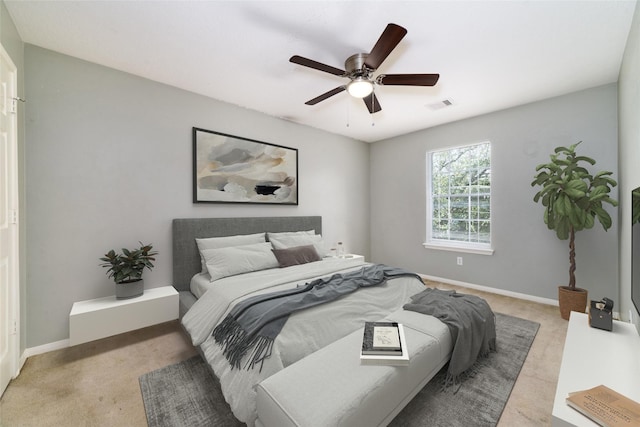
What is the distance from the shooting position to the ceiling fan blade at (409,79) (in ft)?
6.81

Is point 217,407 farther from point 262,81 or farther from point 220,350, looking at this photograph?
point 262,81

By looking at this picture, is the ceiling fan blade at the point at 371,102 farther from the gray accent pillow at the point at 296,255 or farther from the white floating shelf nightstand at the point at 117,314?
the white floating shelf nightstand at the point at 117,314

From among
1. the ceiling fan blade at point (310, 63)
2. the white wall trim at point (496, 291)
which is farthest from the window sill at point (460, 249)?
the ceiling fan blade at point (310, 63)

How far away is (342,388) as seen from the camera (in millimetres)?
1189

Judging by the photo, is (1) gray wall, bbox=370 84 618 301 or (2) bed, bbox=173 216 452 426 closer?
(2) bed, bbox=173 216 452 426

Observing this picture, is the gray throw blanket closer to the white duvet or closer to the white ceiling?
the white duvet

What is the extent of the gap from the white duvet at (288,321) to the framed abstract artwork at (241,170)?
1.16m

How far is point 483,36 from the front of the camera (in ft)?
6.86

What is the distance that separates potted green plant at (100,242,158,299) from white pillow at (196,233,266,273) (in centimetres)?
51

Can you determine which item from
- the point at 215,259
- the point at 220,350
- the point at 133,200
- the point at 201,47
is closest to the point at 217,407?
the point at 220,350

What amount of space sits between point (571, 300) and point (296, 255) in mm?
3111

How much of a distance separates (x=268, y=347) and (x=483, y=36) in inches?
111

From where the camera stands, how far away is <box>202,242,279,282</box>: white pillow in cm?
268

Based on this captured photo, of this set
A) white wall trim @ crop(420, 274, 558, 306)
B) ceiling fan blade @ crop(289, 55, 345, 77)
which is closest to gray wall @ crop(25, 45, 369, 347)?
ceiling fan blade @ crop(289, 55, 345, 77)
